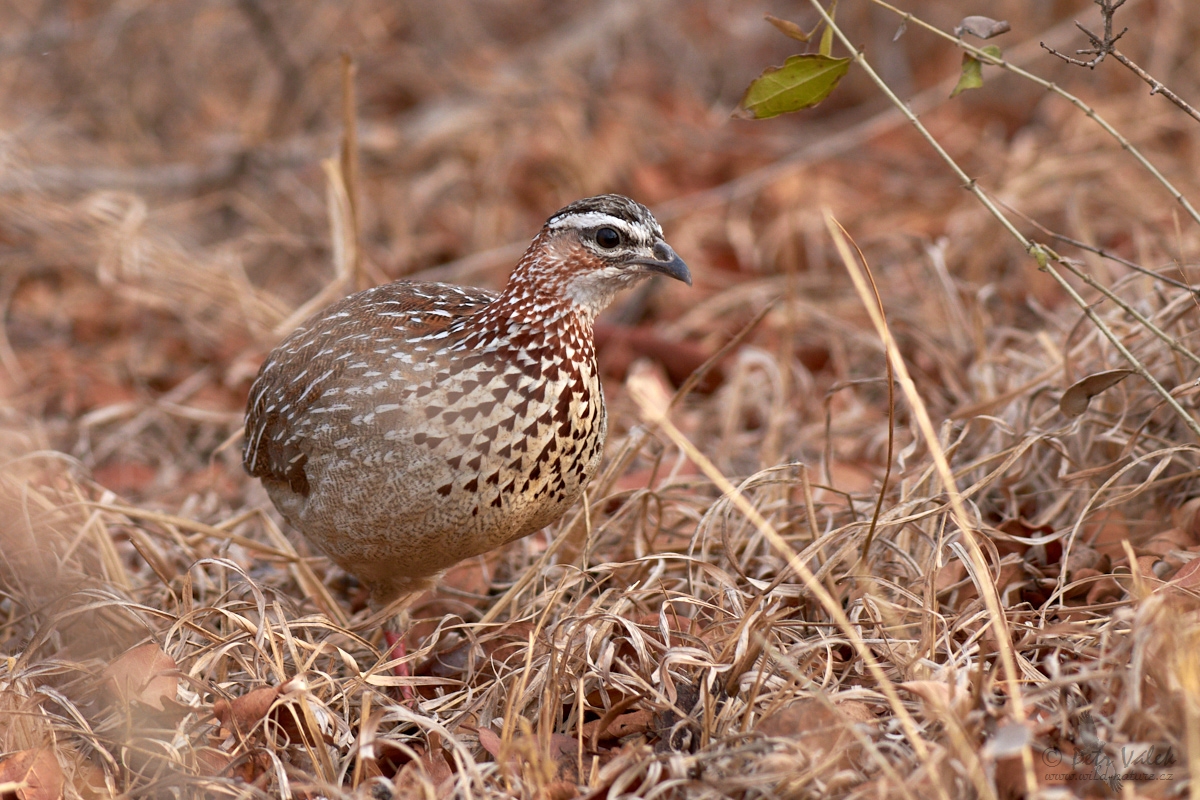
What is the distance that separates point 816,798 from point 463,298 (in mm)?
2057

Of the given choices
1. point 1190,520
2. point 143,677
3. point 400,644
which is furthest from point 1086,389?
point 143,677

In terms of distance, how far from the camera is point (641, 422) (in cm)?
481

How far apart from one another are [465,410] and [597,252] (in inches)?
24.1

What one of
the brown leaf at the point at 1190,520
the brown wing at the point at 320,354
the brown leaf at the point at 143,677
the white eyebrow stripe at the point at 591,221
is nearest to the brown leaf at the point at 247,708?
the brown leaf at the point at 143,677

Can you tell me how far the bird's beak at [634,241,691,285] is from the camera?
3482 millimetres

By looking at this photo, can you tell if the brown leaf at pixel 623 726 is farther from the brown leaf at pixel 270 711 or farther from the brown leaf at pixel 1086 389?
the brown leaf at pixel 1086 389

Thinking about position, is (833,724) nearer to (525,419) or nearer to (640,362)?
(525,419)

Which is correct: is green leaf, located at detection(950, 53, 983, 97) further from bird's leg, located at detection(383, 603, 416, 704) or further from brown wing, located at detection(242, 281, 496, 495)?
bird's leg, located at detection(383, 603, 416, 704)

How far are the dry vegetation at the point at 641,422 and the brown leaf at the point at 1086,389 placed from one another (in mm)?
185

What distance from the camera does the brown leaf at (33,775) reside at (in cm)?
291

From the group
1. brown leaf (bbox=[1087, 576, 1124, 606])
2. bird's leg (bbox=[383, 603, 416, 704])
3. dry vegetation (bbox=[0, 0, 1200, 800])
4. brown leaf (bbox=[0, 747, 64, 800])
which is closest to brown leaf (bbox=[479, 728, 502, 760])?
dry vegetation (bbox=[0, 0, 1200, 800])

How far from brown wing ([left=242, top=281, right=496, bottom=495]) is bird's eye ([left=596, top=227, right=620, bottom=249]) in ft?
1.58

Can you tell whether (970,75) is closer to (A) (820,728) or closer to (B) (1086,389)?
(B) (1086,389)

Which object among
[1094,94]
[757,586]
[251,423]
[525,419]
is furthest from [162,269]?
[1094,94]
